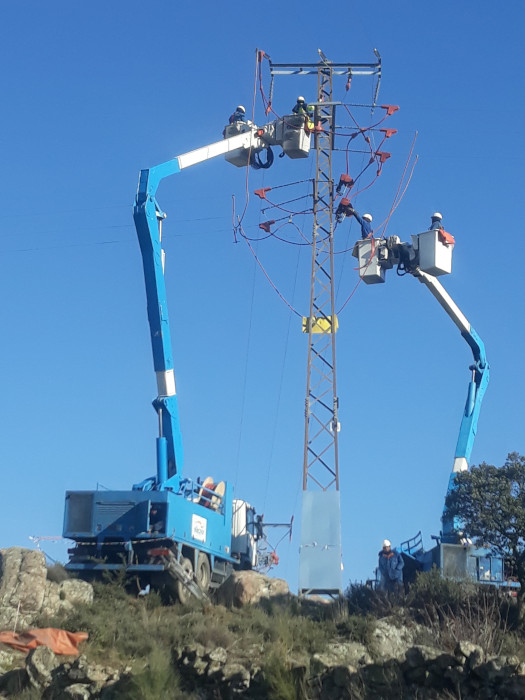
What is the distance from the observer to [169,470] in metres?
33.9

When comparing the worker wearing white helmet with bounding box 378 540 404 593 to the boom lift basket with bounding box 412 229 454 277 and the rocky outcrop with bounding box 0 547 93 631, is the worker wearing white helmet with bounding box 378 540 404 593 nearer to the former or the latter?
the rocky outcrop with bounding box 0 547 93 631

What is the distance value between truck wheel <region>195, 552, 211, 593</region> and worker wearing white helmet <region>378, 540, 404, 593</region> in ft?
17.0

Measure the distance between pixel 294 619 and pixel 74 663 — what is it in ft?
20.8

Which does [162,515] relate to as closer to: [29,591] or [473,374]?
[29,591]

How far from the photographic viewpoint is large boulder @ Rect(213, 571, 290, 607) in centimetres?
2953

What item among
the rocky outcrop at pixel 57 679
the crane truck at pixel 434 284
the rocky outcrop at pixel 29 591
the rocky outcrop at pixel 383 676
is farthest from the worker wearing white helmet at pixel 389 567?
the rocky outcrop at pixel 57 679

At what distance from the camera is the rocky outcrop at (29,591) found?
2684 cm

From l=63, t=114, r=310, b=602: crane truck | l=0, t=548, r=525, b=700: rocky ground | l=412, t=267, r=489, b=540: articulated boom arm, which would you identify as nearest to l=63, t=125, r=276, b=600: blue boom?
l=63, t=114, r=310, b=602: crane truck

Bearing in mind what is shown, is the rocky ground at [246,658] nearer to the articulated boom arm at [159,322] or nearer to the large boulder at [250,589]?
the large boulder at [250,589]

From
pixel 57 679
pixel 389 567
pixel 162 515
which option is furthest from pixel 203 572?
pixel 57 679

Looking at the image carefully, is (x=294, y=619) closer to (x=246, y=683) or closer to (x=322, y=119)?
(x=246, y=683)

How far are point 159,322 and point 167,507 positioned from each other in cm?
675

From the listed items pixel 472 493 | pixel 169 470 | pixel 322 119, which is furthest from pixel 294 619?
pixel 322 119

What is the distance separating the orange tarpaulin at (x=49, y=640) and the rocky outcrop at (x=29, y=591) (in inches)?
61.6
